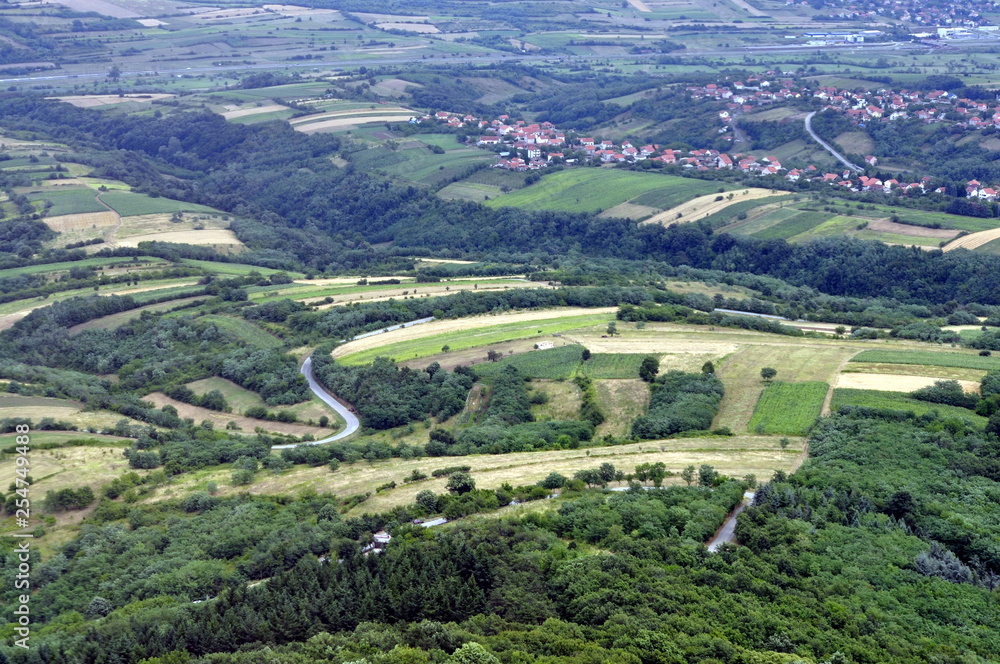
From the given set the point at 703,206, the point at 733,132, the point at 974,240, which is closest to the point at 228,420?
the point at 703,206

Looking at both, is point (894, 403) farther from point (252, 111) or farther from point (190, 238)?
point (252, 111)

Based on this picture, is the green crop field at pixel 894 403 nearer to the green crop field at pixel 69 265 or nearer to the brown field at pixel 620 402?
the brown field at pixel 620 402

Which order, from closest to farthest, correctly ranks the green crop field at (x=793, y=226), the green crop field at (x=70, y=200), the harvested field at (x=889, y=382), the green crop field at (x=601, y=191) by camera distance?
the harvested field at (x=889, y=382), the green crop field at (x=793, y=226), the green crop field at (x=70, y=200), the green crop field at (x=601, y=191)

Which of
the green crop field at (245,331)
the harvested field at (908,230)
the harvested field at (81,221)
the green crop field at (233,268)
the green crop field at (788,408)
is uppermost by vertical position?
the harvested field at (908,230)

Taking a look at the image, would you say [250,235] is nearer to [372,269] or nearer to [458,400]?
[372,269]

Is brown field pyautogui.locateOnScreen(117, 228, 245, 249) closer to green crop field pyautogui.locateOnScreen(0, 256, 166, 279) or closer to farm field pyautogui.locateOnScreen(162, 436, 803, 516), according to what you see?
green crop field pyautogui.locateOnScreen(0, 256, 166, 279)

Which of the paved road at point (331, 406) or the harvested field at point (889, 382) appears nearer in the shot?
the harvested field at point (889, 382)

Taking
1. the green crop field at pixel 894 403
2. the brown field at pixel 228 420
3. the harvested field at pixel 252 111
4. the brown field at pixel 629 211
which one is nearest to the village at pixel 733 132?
the brown field at pixel 629 211
